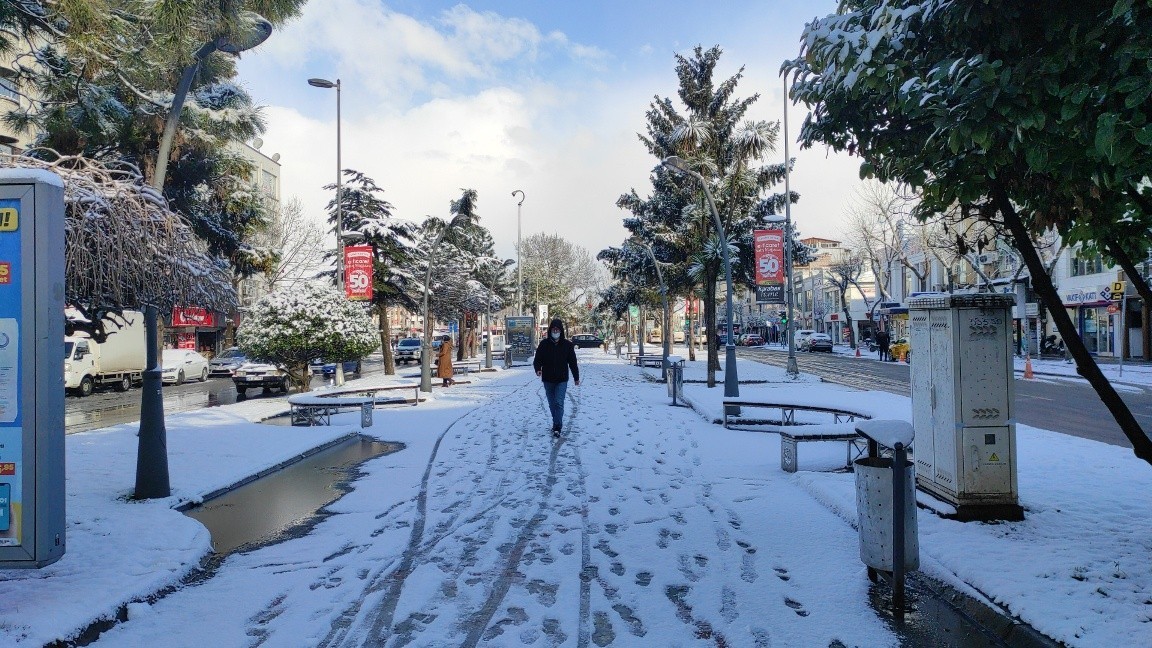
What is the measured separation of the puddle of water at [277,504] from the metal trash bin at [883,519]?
15.2ft

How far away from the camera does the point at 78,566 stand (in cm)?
516

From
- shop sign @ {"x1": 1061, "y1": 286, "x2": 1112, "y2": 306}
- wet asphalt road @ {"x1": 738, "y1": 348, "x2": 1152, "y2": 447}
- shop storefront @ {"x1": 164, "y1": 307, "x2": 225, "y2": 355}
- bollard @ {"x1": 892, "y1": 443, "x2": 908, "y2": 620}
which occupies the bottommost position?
wet asphalt road @ {"x1": 738, "y1": 348, "x2": 1152, "y2": 447}

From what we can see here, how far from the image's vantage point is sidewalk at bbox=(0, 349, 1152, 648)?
414 cm

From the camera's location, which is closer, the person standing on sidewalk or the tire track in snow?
the tire track in snow

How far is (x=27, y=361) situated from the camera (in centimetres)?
407

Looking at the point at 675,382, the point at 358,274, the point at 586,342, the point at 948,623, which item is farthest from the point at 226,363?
the point at 586,342

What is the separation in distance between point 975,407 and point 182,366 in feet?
101

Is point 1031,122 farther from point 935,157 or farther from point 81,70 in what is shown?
point 81,70

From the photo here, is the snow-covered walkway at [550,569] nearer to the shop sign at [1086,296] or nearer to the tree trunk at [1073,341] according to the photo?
the tree trunk at [1073,341]

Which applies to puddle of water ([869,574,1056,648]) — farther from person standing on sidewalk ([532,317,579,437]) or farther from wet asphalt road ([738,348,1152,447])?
wet asphalt road ([738,348,1152,447])

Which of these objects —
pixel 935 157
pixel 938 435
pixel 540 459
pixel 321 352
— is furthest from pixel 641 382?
pixel 935 157

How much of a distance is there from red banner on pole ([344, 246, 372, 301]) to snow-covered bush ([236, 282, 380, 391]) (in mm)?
2104

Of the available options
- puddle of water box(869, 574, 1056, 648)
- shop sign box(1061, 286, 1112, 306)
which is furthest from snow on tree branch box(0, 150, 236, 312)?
shop sign box(1061, 286, 1112, 306)

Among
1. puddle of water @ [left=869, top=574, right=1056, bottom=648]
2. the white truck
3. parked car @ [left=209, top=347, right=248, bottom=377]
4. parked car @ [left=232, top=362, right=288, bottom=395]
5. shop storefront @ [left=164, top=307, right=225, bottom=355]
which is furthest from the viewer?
shop storefront @ [left=164, top=307, right=225, bottom=355]
